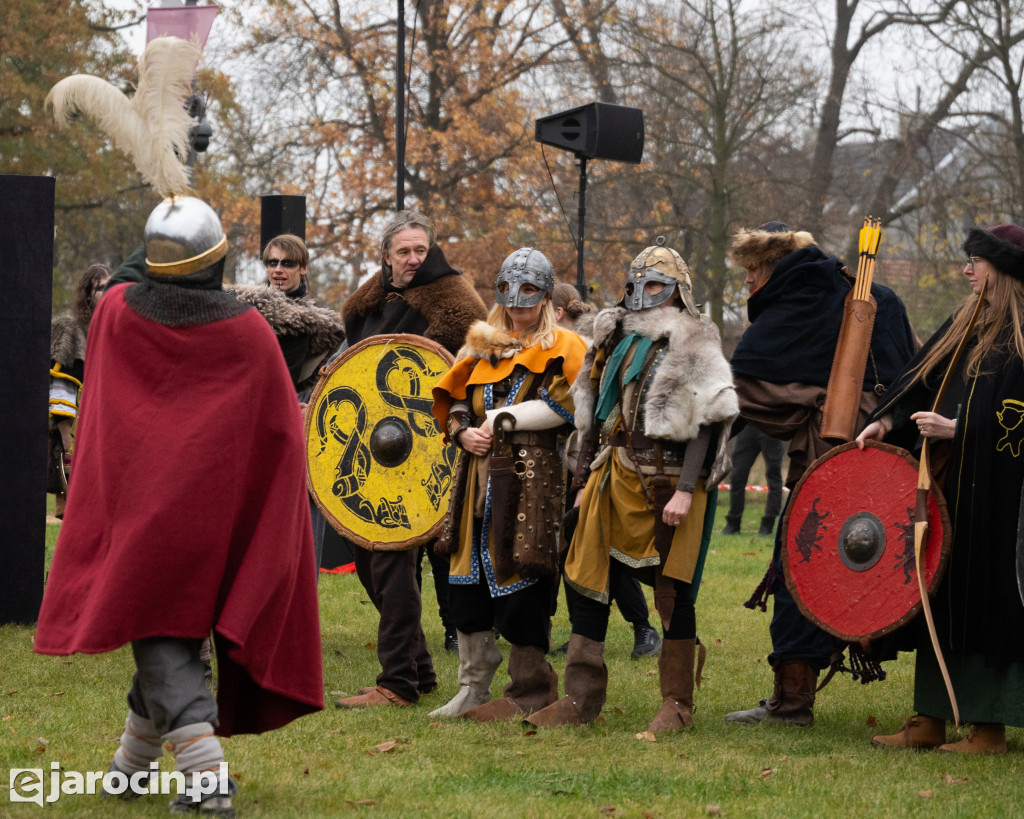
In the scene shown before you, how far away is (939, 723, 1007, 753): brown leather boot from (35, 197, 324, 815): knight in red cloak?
2475mm

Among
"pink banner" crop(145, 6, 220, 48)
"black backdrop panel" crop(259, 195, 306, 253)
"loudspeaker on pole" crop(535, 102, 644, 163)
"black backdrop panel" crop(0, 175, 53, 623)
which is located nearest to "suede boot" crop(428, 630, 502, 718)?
"black backdrop panel" crop(0, 175, 53, 623)

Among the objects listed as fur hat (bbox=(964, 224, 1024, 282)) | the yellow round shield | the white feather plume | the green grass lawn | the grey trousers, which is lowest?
the green grass lawn

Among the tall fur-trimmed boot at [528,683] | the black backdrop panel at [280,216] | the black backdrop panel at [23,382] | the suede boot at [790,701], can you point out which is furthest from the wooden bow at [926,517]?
the black backdrop panel at [280,216]

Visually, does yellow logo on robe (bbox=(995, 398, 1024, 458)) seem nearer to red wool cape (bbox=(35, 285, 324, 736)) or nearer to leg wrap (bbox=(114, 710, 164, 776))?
red wool cape (bbox=(35, 285, 324, 736))

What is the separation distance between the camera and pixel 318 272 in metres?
22.3

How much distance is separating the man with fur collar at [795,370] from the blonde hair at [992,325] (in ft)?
1.56

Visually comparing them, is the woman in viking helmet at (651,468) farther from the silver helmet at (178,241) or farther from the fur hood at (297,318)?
the silver helmet at (178,241)

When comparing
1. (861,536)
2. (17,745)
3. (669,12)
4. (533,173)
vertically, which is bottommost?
(17,745)

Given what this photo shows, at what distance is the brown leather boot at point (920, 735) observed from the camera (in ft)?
15.9

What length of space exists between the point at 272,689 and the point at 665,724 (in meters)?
1.76

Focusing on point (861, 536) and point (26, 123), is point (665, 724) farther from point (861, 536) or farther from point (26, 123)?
point (26, 123)

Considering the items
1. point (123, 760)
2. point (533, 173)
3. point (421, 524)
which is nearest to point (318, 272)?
point (533, 173)

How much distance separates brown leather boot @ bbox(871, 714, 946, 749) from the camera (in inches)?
191

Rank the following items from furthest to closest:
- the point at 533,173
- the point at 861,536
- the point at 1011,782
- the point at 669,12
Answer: the point at 533,173 → the point at 669,12 → the point at 861,536 → the point at 1011,782
